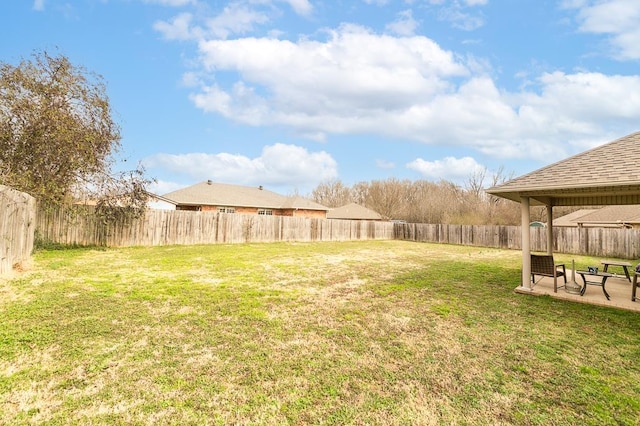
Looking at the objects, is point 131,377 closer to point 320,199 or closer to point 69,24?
point 69,24

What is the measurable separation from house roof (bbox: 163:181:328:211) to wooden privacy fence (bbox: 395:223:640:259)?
12230 millimetres

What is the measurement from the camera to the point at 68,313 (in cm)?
452

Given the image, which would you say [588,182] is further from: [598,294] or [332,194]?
[332,194]

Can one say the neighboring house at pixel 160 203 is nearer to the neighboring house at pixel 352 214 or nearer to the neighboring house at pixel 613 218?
the neighboring house at pixel 352 214

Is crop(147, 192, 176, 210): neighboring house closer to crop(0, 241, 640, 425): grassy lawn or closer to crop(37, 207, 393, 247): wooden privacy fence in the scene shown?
crop(37, 207, 393, 247): wooden privacy fence

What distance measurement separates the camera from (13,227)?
750cm

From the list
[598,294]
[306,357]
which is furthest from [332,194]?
[306,357]

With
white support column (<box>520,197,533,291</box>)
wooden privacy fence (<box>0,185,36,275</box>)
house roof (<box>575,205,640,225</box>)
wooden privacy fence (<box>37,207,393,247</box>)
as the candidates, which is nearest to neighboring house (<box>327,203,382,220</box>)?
wooden privacy fence (<box>37,207,393,247</box>)

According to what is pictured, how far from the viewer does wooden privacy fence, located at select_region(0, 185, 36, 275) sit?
22.3ft

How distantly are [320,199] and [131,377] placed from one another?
51.2 m

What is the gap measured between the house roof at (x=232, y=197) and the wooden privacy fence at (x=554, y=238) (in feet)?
40.1

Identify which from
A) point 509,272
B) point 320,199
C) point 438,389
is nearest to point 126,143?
point 438,389

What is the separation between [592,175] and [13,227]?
1358cm

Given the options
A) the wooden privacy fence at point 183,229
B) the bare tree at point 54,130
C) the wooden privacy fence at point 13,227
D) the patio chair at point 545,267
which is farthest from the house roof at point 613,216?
the bare tree at point 54,130
